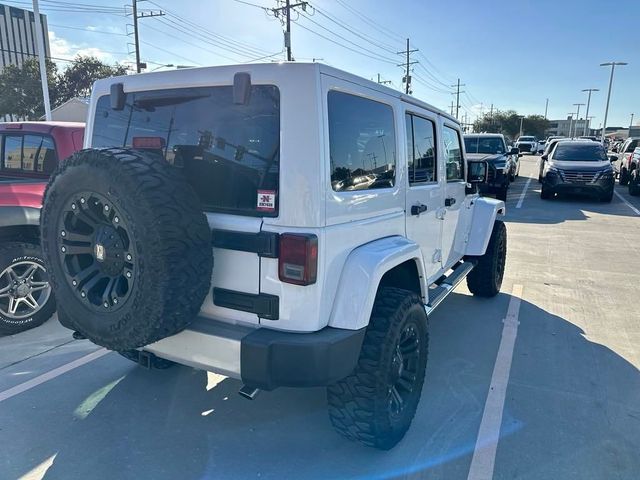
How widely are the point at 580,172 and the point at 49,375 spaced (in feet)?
45.6

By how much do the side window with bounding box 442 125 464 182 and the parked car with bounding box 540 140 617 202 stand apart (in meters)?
10.6

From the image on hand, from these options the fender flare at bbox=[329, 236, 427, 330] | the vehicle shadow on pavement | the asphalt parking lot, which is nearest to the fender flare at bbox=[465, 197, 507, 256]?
the asphalt parking lot

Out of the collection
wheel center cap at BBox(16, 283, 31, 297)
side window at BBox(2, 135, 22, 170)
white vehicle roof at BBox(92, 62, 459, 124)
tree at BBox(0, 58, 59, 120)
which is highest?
tree at BBox(0, 58, 59, 120)

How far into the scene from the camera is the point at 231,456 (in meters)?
2.66

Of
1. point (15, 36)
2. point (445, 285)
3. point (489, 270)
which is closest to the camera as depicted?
point (445, 285)

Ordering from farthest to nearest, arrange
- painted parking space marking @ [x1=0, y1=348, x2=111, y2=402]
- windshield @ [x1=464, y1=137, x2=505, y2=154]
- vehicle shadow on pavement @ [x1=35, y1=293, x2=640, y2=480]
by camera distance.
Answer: windshield @ [x1=464, y1=137, x2=505, y2=154]
painted parking space marking @ [x1=0, y1=348, x2=111, y2=402]
vehicle shadow on pavement @ [x1=35, y1=293, x2=640, y2=480]

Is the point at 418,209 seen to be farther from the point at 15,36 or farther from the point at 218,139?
the point at 15,36

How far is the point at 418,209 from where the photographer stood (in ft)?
10.5

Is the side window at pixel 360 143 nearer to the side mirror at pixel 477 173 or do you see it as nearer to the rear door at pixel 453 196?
the rear door at pixel 453 196

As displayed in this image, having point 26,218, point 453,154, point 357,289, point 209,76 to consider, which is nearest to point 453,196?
point 453,154

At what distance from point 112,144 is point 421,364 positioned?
2393 mm

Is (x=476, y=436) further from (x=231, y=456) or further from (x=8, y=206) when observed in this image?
(x=8, y=206)

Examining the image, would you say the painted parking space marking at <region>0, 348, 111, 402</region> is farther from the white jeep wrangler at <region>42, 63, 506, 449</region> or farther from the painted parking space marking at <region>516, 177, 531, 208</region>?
the painted parking space marking at <region>516, 177, 531, 208</region>

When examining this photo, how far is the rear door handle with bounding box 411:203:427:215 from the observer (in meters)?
3.15
